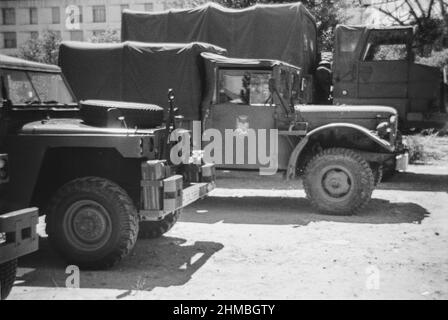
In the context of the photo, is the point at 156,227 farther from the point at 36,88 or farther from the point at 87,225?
the point at 36,88

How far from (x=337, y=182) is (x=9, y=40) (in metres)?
56.1

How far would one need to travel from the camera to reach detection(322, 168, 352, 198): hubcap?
792 centimetres

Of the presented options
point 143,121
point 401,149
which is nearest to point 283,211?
point 401,149

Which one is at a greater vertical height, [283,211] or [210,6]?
[210,6]

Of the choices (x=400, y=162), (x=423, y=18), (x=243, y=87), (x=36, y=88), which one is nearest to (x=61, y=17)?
(x=423, y=18)

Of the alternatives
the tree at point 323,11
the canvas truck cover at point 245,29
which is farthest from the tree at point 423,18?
the canvas truck cover at point 245,29

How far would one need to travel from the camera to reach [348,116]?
8.36 meters

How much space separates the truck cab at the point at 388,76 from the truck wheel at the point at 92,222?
7433 millimetres

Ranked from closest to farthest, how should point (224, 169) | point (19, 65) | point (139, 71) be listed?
1. point (19, 65)
2. point (224, 169)
3. point (139, 71)

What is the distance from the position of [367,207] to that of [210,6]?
5823 mm

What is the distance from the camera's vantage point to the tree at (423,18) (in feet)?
62.2

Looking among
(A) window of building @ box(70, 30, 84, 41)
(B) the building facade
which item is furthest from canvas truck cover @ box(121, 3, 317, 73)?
(A) window of building @ box(70, 30, 84, 41)
